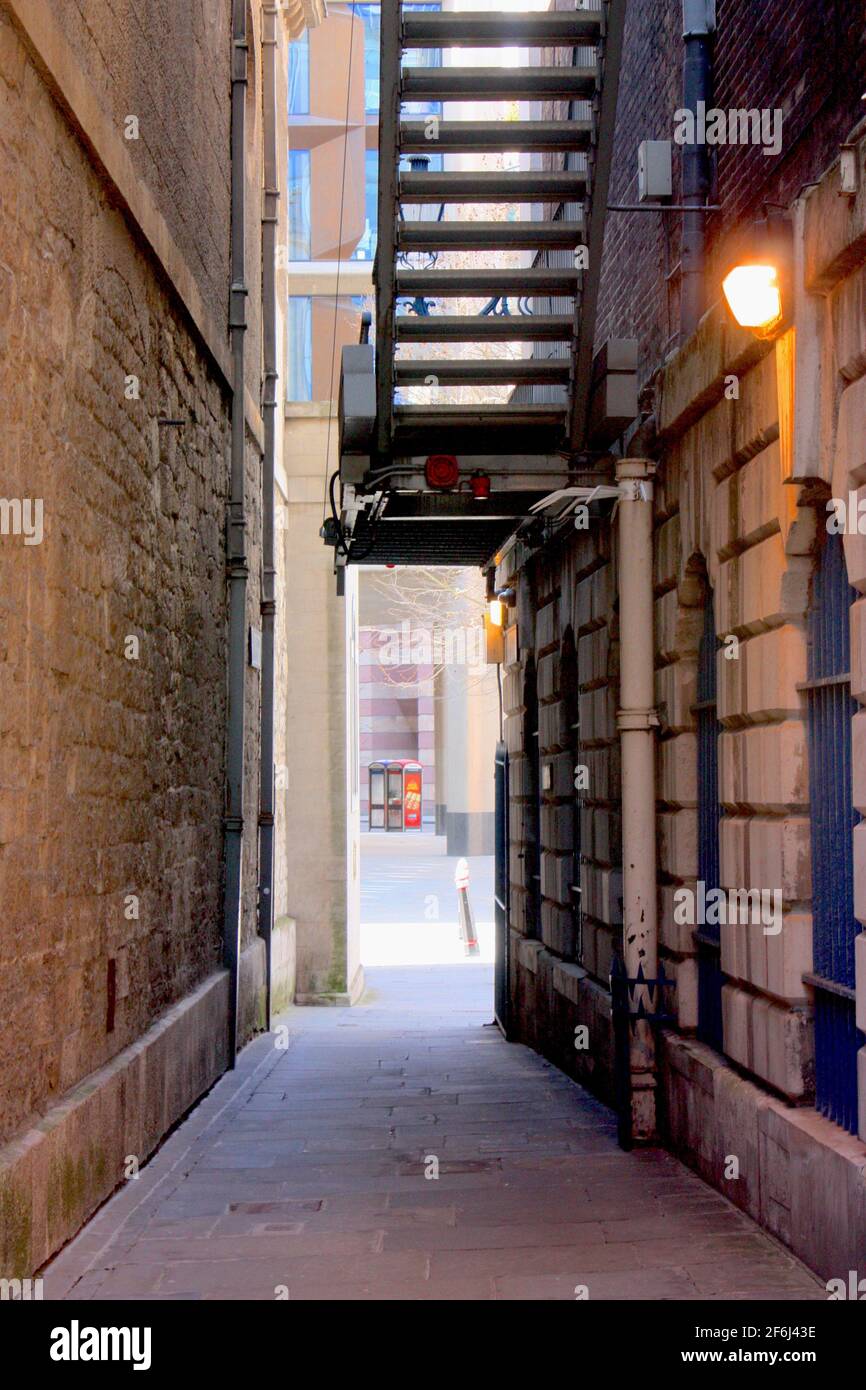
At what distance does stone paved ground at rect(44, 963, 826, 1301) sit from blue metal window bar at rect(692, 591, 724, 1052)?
79 cm

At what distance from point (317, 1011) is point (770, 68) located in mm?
13302

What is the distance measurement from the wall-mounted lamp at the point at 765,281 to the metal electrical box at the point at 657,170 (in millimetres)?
3212

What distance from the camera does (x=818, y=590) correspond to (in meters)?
6.53

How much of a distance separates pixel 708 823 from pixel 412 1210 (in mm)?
2579

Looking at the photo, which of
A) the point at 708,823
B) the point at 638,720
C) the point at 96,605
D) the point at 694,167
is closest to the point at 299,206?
the point at 694,167

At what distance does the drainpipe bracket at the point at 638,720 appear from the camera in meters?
9.11

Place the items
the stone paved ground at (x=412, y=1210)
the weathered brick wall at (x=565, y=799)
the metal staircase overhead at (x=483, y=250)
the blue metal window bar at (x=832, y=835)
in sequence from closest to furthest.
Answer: the stone paved ground at (x=412, y=1210), the blue metal window bar at (x=832, y=835), the metal staircase overhead at (x=483, y=250), the weathered brick wall at (x=565, y=799)

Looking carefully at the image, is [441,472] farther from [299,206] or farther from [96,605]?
[299,206]

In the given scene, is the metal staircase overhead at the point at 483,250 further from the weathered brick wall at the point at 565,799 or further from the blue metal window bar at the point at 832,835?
the blue metal window bar at the point at 832,835

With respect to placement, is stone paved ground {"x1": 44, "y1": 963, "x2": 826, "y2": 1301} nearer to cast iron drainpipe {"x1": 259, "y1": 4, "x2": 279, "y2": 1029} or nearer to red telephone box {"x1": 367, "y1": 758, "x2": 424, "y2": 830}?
cast iron drainpipe {"x1": 259, "y1": 4, "x2": 279, "y2": 1029}

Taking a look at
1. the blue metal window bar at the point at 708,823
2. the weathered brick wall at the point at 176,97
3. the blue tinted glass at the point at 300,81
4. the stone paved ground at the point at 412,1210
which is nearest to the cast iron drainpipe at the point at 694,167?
the blue metal window bar at the point at 708,823
